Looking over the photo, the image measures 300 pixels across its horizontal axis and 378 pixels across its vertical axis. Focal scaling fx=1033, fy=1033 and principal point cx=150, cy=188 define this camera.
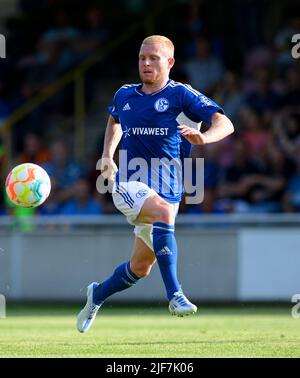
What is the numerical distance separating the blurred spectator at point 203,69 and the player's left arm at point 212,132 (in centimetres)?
825

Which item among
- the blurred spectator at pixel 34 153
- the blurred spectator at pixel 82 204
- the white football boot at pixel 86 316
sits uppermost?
the blurred spectator at pixel 34 153

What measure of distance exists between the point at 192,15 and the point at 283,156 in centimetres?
420

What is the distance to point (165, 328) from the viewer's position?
936 cm

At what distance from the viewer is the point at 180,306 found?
7.21 metres

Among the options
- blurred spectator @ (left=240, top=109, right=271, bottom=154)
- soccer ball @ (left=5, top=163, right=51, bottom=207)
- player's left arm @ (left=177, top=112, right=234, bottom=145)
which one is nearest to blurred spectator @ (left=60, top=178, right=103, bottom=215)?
blurred spectator @ (left=240, top=109, right=271, bottom=154)

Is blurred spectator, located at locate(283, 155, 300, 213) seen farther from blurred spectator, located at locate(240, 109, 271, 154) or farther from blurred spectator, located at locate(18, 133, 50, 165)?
blurred spectator, located at locate(18, 133, 50, 165)

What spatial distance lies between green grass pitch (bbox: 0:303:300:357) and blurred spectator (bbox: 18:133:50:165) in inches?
158

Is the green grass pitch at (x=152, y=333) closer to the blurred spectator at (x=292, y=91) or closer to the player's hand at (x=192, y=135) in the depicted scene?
the player's hand at (x=192, y=135)

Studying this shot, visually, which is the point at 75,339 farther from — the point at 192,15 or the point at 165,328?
the point at 192,15

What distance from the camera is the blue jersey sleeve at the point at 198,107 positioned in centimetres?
762

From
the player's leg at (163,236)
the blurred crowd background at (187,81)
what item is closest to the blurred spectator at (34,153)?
the blurred crowd background at (187,81)

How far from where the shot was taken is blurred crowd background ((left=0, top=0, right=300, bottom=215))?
13.7 meters

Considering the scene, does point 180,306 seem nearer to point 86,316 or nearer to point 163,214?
point 163,214

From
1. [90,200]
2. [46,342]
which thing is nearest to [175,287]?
[46,342]
